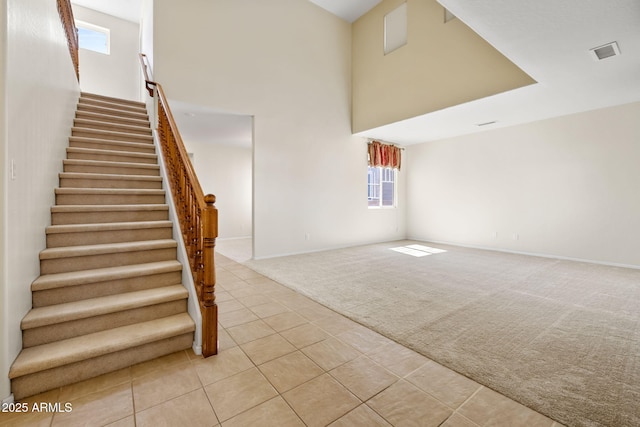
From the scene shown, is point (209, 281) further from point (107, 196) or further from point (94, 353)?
point (107, 196)

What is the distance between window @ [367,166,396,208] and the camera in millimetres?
7024

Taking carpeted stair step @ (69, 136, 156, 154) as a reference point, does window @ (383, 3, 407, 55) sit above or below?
above

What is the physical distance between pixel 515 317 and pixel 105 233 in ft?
12.7

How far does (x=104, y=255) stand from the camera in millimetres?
2236

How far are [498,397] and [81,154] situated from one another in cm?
445

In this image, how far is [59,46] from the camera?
2.94 m

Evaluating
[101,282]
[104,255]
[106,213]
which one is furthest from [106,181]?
[101,282]

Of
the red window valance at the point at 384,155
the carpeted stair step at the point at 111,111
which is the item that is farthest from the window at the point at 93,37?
the red window valance at the point at 384,155

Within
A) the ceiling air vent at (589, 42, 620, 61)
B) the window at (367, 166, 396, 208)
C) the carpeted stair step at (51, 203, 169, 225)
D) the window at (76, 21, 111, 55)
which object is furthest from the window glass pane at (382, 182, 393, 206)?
the window at (76, 21, 111, 55)

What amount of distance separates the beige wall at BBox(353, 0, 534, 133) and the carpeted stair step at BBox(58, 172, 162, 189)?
14.1 feet

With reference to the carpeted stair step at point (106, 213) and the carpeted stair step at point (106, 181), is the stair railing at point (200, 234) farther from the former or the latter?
the carpeted stair step at point (106, 181)

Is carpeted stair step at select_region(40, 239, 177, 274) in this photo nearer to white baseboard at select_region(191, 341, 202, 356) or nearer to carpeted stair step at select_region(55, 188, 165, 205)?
carpeted stair step at select_region(55, 188, 165, 205)

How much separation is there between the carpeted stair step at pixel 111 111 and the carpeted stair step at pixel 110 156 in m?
1.28

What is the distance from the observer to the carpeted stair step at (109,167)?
9.55ft
